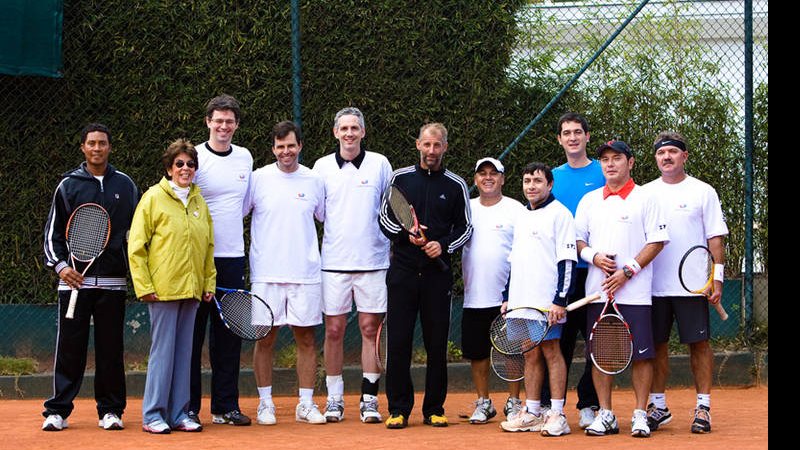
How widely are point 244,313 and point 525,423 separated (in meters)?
1.85

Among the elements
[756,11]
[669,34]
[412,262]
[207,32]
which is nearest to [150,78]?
[207,32]

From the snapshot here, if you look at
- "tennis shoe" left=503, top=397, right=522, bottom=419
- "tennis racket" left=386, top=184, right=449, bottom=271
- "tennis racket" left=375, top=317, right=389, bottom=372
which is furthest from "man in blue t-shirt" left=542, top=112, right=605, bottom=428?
"tennis racket" left=375, top=317, right=389, bottom=372

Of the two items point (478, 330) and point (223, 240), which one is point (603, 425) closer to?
point (478, 330)

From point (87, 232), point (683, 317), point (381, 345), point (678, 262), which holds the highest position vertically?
point (87, 232)

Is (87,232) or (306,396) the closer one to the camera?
(87,232)

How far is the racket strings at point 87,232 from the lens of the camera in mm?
6523

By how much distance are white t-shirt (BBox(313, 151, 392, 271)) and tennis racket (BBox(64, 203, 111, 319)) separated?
1424 mm

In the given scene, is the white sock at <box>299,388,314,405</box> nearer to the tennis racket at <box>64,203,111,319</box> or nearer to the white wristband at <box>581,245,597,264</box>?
the tennis racket at <box>64,203,111,319</box>

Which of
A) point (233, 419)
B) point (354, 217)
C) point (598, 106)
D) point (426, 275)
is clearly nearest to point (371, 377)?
point (426, 275)

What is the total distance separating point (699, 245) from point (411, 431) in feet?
6.73

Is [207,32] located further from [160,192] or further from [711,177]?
[711,177]

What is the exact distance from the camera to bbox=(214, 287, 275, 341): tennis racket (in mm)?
6812

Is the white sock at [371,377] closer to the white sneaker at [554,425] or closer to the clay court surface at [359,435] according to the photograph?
the clay court surface at [359,435]

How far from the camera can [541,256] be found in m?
6.63
